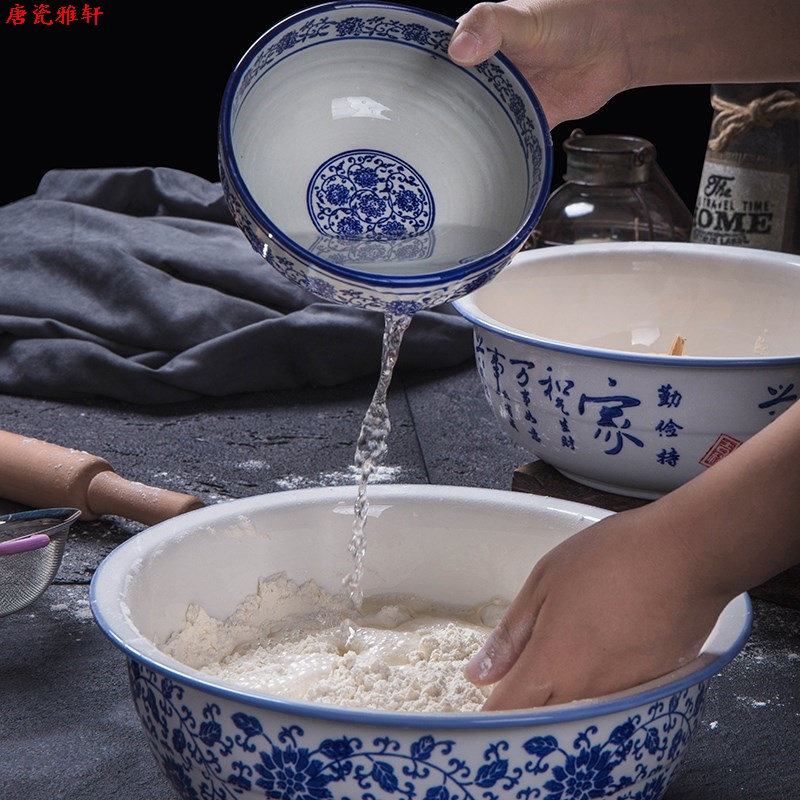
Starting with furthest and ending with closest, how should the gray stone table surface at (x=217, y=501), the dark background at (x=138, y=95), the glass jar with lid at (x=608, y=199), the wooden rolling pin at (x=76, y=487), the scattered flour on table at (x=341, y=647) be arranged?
the dark background at (x=138, y=95)
the glass jar with lid at (x=608, y=199)
the wooden rolling pin at (x=76, y=487)
the gray stone table surface at (x=217, y=501)
the scattered flour on table at (x=341, y=647)

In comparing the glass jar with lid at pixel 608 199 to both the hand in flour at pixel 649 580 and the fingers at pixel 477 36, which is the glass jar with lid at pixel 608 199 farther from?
the hand in flour at pixel 649 580

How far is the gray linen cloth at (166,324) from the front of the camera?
65.1 inches

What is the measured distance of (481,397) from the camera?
1.68 meters

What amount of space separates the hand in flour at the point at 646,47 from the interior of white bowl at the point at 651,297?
0.24 metres

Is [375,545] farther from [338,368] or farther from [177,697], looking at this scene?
[338,368]

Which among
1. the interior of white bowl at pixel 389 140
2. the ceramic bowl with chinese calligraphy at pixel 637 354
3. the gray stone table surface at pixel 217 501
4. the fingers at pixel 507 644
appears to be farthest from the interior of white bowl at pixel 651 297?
the fingers at pixel 507 644

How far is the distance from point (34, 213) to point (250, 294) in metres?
0.46

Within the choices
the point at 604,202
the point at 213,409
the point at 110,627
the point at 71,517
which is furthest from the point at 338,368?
the point at 110,627

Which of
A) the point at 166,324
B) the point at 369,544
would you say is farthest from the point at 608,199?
the point at 369,544

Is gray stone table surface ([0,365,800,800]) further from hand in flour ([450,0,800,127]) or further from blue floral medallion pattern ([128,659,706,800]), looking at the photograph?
hand in flour ([450,0,800,127])

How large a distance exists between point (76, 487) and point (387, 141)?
1.65ft

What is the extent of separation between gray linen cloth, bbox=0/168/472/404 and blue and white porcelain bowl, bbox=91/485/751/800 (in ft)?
2.61

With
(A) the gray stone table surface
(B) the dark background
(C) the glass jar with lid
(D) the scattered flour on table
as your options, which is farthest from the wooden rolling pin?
(B) the dark background

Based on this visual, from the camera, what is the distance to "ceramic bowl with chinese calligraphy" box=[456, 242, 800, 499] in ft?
3.54
